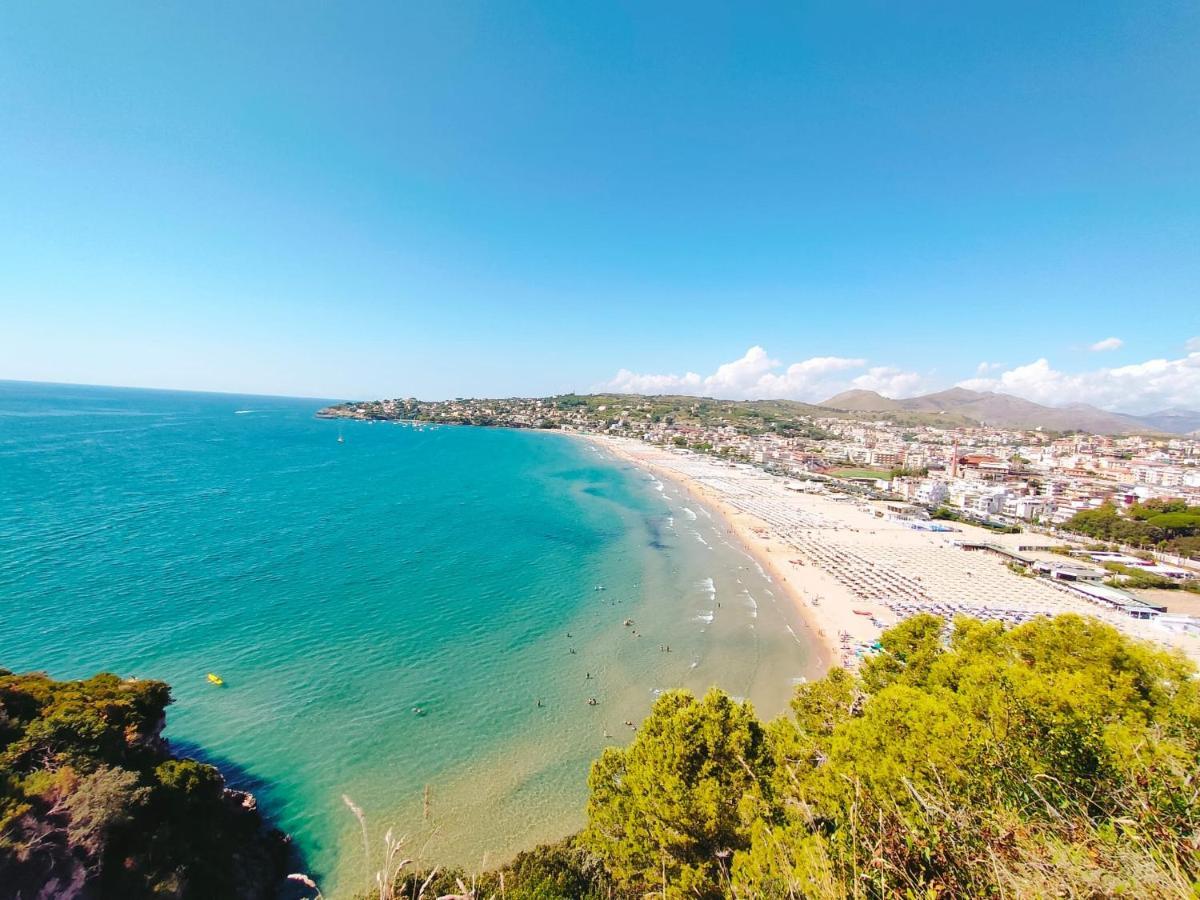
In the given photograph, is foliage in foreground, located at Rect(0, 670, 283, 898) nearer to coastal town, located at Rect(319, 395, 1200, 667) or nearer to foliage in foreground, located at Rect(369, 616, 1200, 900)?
foliage in foreground, located at Rect(369, 616, 1200, 900)

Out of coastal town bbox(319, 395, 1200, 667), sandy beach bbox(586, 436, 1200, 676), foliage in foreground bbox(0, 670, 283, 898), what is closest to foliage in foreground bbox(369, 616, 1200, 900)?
foliage in foreground bbox(0, 670, 283, 898)

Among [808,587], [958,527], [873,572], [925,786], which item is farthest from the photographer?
[958,527]

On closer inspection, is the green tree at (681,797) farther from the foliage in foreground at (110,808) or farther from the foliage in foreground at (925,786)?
the foliage in foreground at (110,808)

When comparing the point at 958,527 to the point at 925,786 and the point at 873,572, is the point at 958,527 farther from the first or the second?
the point at 925,786

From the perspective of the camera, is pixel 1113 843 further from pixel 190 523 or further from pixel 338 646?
pixel 190 523

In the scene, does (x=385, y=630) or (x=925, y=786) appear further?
(x=385, y=630)

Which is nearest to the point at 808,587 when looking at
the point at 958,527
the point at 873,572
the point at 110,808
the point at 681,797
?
the point at 873,572

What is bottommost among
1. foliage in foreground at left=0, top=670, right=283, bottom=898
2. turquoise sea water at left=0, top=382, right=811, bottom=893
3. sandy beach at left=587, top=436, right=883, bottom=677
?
sandy beach at left=587, top=436, right=883, bottom=677
